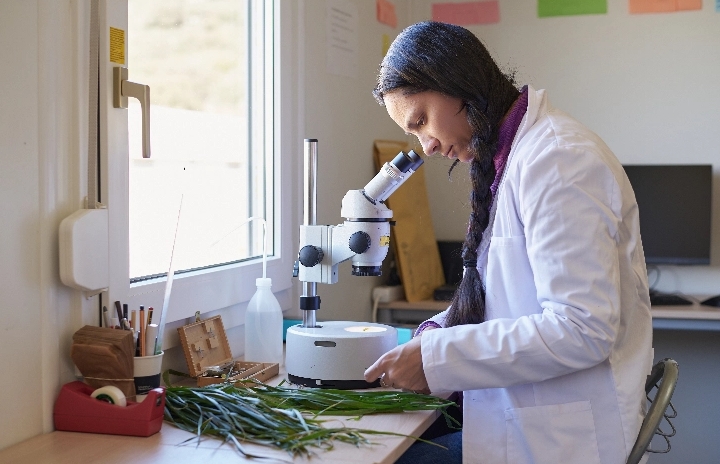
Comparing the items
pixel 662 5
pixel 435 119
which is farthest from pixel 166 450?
pixel 662 5

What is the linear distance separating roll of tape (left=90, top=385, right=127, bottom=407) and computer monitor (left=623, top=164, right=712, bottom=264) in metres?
2.38

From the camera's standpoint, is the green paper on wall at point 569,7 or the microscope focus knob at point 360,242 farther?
the green paper on wall at point 569,7

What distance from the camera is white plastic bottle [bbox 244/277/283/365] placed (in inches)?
78.5

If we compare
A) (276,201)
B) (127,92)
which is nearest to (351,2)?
(276,201)

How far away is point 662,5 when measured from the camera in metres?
3.36

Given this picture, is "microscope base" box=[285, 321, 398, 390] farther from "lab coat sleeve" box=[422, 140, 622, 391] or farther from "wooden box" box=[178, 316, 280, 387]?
"lab coat sleeve" box=[422, 140, 622, 391]

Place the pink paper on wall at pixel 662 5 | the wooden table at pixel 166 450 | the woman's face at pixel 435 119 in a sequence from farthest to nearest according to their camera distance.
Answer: the pink paper on wall at pixel 662 5 < the woman's face at pixel 435 119 < the wooden table at pixel 166 450

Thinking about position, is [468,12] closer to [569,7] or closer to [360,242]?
[569,7]

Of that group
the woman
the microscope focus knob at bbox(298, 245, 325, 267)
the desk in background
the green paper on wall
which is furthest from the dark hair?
the green paper on wall

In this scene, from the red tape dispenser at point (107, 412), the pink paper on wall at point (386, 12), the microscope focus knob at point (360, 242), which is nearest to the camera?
the red tape dispenser at point (107, 412)

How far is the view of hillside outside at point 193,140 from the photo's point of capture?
1788mm

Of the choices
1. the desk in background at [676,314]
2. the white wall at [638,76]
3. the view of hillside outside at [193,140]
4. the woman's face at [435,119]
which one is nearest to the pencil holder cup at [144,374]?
the view of hillside outside at [193,140]

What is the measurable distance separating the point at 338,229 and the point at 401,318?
4.89ft

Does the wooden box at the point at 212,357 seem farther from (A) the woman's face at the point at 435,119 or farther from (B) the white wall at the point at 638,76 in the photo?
(B) the white wall at the point at 638,76
